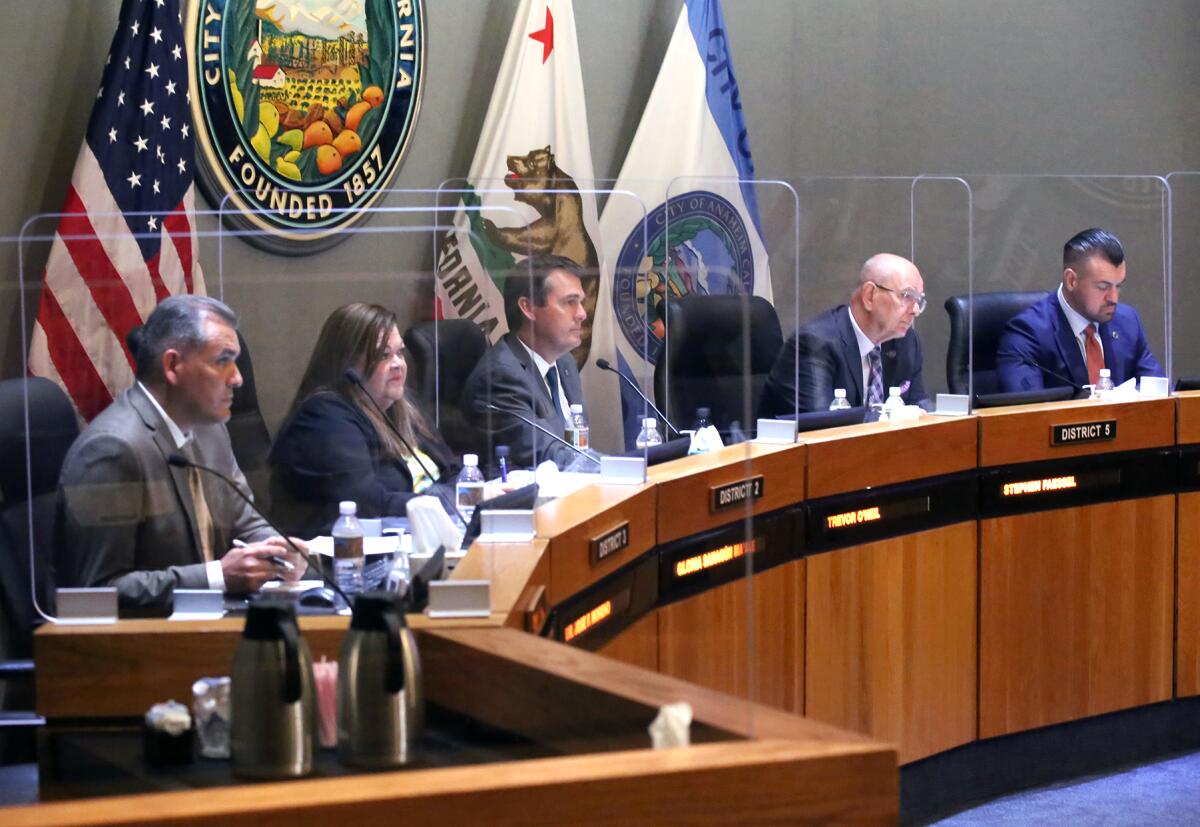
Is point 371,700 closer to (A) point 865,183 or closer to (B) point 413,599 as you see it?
(B) point 413,599

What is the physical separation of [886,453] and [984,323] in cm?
114

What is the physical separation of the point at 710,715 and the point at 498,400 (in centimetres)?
176

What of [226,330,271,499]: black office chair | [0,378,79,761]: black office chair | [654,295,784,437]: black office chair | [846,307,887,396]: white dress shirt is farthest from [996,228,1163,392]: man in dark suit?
[0,378,79,761]: black office chair

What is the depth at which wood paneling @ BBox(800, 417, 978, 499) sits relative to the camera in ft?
11.8

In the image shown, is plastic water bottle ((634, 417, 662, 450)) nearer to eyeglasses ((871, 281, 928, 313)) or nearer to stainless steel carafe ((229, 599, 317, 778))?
eyeglasses ((871, 281, 928, 313))

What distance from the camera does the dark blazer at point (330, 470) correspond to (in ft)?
9.05

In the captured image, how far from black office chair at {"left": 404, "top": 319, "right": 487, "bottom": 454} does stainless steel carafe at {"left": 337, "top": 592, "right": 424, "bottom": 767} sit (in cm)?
130

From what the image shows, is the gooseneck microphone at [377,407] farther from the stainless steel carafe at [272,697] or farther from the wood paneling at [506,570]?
the stainless steel carafe at [272,697]

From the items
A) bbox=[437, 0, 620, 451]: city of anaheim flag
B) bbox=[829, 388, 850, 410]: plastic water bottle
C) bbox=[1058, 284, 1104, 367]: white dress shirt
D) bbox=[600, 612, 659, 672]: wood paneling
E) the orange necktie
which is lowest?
bbox=[600, 612, 659, 672]: wood paneling

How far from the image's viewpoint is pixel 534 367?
135 inches

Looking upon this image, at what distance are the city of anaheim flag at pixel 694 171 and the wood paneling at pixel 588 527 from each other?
1833 millimetres

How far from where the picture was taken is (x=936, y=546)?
377 cm

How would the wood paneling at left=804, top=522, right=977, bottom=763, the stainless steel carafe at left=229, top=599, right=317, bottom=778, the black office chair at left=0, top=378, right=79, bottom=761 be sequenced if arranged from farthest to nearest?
the wood paneling at left=804, top=522, right=977, bottom=763 → the black office chair at left=0, top=378, right=79, bottom=761 → the stainless steel carafe at left=229, top=599, right=317, bottom=778

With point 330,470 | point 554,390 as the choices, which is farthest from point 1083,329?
point 330,470
